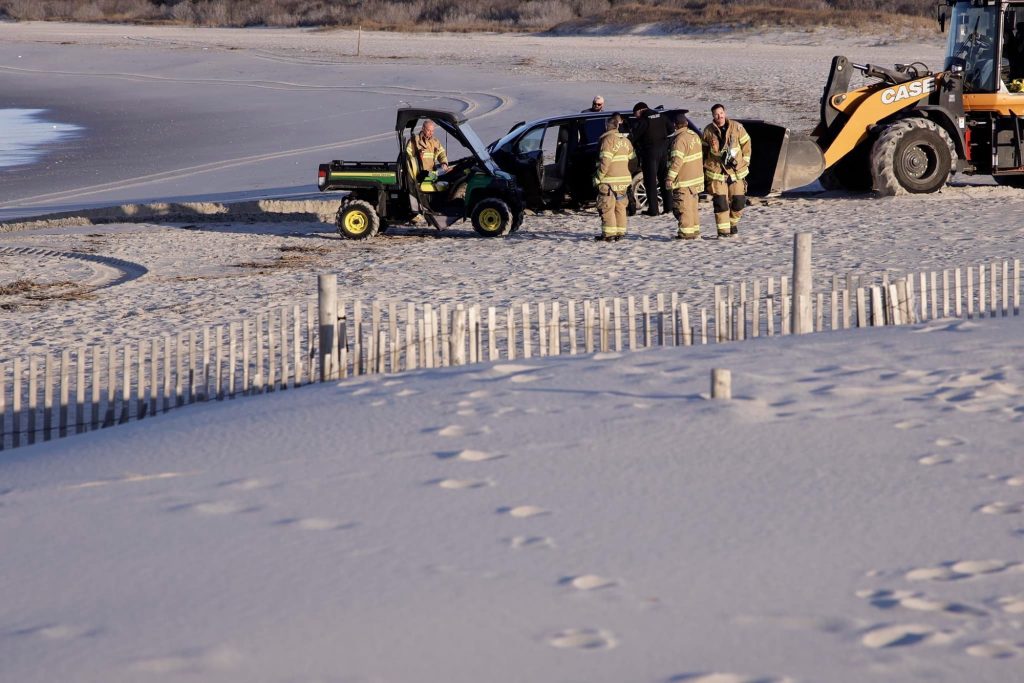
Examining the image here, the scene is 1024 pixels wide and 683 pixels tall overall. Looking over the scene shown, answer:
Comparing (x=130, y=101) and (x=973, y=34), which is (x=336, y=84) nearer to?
(x=130, y=101)

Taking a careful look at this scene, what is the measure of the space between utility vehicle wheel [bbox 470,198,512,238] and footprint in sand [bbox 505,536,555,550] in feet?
35.8

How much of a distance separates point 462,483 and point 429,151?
1042cm

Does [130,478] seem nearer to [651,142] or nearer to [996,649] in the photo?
[996,649]

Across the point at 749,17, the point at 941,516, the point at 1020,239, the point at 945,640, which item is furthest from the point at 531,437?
the point at 749,17

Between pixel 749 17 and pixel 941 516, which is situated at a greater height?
pixel 749 17

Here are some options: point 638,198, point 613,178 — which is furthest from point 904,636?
point 638,198

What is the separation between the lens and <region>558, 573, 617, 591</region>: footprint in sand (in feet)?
18.1

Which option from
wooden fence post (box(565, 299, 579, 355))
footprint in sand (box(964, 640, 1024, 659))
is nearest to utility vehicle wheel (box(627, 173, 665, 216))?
wooden fence post (box(565, 299, 579, 355))

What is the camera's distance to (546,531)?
6.18 m

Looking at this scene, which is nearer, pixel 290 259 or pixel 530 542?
pixel 530 542

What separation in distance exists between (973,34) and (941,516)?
14960 mm

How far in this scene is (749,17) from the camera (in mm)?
51688

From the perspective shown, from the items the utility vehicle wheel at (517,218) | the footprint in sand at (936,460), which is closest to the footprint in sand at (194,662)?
the footprint in sand at (936,460)

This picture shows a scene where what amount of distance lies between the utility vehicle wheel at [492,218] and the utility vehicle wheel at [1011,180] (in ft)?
25.4
